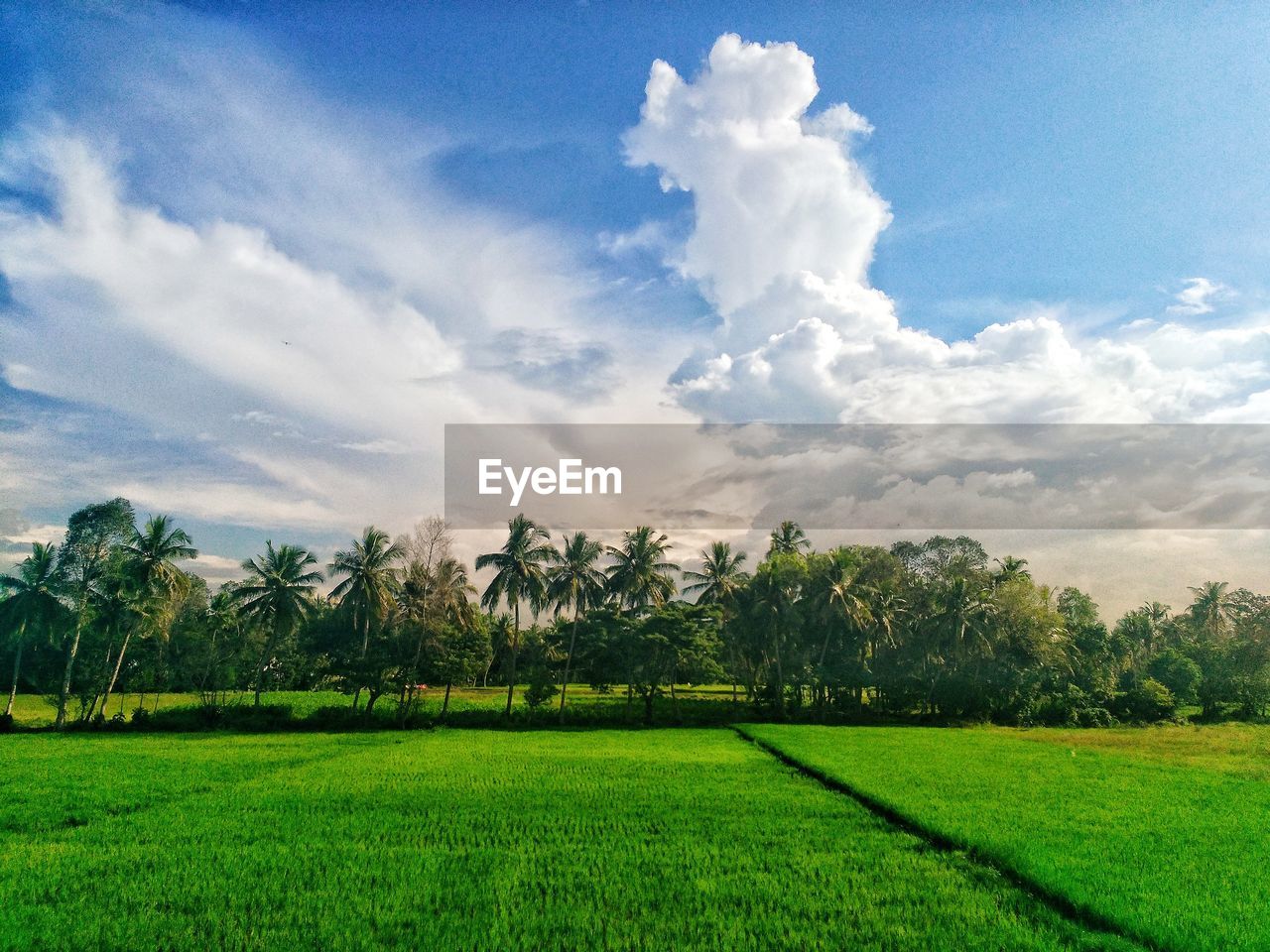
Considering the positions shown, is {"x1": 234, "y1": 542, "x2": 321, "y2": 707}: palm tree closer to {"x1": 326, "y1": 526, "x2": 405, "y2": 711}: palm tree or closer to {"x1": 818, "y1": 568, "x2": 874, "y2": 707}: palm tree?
{"x1": 326, "y1": 526, "x2": 405, "y2": 711}: palm tree

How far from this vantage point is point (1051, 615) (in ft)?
129

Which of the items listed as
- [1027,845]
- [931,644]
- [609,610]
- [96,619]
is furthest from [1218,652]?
[96,619]

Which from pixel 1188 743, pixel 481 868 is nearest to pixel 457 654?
pixel 481 868

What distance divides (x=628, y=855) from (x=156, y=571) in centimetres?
3267

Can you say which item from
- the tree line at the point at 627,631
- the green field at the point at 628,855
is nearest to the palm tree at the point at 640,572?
the tree line at the point at 627,631

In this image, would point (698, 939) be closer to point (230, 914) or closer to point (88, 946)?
point (230, 914)

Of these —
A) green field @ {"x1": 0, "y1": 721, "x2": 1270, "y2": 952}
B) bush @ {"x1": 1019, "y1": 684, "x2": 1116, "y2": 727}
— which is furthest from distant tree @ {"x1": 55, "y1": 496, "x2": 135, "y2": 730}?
bush @ {"x1": 1019, "y1": 684, "x2": 1116, "y2": 727}

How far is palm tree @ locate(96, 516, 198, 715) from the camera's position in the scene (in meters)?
33.2

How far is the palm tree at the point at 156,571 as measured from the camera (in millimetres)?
33188

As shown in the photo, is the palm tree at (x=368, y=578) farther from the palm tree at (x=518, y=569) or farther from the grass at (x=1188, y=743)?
the grass at (x=1188, y=743)

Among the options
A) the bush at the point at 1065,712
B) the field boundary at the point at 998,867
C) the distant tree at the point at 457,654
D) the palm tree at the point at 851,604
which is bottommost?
the bush at the point at 1065,712

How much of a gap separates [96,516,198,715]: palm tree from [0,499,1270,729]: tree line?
0.08 m

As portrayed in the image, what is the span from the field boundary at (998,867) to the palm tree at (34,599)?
35.2 meters

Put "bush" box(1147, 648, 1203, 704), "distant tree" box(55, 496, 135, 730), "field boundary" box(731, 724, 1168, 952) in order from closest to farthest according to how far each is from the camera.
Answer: "field boundary" box(731, 724, 1168, 952) < "distant tree" box(55, 496, 135, 730) < "bush" box(1147, 648, 1203, 704)
